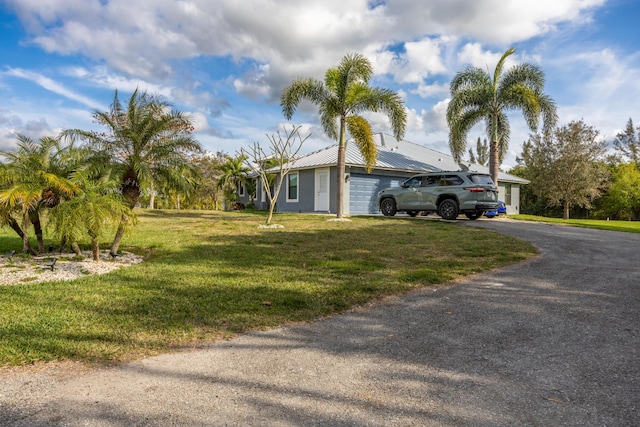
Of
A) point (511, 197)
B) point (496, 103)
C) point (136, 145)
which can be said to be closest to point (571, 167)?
point (511, 197)

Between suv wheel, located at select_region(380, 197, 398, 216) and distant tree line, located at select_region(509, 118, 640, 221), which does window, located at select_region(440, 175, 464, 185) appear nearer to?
suv wheel, located at select_region(380, 197, 398, 216)

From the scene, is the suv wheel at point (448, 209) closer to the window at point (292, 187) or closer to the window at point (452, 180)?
the window at point (452, 180)

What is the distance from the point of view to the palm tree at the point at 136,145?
7008mm

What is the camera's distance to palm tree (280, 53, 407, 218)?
1471 cm

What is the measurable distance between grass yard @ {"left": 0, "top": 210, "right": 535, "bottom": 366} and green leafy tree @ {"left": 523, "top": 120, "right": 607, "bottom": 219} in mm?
24820

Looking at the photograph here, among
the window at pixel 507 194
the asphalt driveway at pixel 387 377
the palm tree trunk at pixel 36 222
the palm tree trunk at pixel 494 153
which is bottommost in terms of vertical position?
the asphalt driveway at pixel 387 377

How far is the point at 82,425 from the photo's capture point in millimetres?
2230

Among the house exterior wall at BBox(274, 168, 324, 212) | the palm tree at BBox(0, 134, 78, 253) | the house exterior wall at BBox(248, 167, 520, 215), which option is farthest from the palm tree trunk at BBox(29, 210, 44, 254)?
the house exterior wall at BBox(274, 168, 324, 212)

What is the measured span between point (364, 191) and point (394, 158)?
3401 mm

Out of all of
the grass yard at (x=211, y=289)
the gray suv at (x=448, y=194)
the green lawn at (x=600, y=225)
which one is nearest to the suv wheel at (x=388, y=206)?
the gray suv at (x=448, y=194)

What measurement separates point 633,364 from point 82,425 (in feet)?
12.1

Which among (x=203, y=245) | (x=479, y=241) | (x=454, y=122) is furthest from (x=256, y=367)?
(x=454, y=122)

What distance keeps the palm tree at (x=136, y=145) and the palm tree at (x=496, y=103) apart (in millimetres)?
15398

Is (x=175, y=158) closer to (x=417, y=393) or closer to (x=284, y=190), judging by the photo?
(x=417, y=393)
